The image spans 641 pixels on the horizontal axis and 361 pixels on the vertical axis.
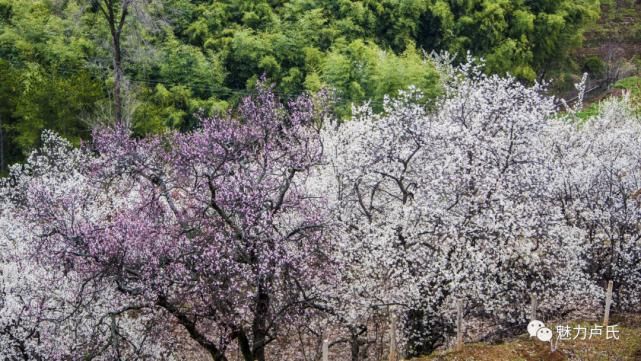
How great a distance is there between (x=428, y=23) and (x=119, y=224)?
28220 mm

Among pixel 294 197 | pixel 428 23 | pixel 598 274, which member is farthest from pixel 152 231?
pixel 428 23

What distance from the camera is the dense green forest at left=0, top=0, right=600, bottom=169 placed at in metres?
24.9

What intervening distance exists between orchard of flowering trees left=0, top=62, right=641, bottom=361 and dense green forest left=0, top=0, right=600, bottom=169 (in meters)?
10.2

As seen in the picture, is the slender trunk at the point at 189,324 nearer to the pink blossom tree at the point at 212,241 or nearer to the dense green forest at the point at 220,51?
the pink blossom tree at the point at 212,241

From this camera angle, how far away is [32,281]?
13.5m

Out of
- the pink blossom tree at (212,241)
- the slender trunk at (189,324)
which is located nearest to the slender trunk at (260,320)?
the pink blossom tree at (212,241)

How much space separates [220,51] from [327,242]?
20.7m

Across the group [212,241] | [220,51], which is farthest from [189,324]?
[220,51]

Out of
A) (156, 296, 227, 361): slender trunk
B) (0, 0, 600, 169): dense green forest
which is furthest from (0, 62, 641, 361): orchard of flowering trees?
(0, 0, 600, 169): dense green forest

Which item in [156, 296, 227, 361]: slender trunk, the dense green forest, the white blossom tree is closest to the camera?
[156, 296, 227, 361]: slender trunk

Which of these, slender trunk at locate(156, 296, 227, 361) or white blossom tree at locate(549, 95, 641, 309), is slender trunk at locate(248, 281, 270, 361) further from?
white blossom tree at locate(549, 95, 641, 309)

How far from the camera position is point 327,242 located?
1332 centimetres

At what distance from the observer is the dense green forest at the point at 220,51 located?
24922mm

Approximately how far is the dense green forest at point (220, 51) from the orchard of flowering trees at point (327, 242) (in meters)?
10.2
